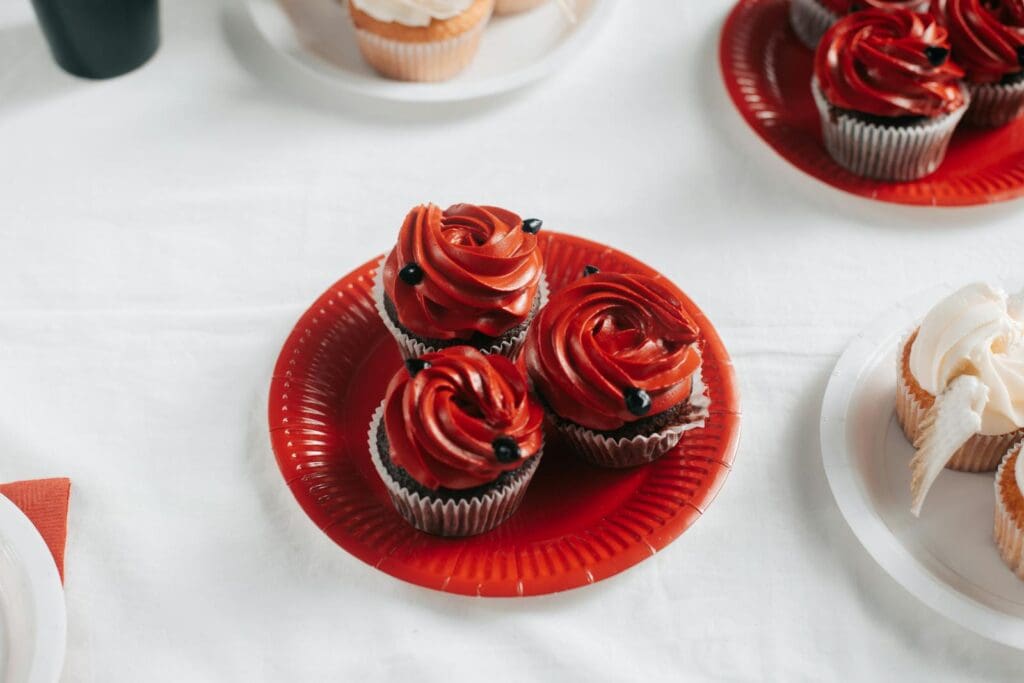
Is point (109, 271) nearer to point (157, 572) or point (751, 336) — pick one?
point (157, 572)

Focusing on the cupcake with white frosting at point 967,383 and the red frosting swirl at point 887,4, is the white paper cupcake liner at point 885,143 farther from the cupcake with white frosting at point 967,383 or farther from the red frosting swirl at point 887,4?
the cupcake with white frosting at point 967,383

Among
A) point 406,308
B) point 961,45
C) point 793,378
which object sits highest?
point 961,45

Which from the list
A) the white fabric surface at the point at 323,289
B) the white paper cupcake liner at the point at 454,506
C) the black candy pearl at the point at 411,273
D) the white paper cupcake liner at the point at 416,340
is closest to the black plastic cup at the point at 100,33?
the white fabric surface at the point at 323,289

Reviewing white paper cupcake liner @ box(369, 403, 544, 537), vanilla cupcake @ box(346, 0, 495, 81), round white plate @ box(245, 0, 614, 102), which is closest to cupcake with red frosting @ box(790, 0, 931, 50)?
round white plate @ box(245, 0, 614, 102)

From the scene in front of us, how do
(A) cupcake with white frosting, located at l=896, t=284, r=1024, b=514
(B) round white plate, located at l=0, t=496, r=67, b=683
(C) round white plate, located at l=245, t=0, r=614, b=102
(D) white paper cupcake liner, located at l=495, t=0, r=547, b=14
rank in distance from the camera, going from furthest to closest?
(D) white paper cupcake liner, located at l=495, t=0, r=547, b=14 → (C) round white plate, located at l=245, t=0, r=614, b=102 → (A) cupcake with white frosting, located at l=896, t=284, r=1024, b=514 → (B) round white plate, located at l=0, t=496, r=67, b=683

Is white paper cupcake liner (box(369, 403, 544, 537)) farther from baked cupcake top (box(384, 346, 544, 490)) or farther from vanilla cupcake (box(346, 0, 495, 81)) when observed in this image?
vanilla cupcake (box(346, 0, 495, 81))

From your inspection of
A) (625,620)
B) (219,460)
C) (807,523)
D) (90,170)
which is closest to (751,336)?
(807,523)
